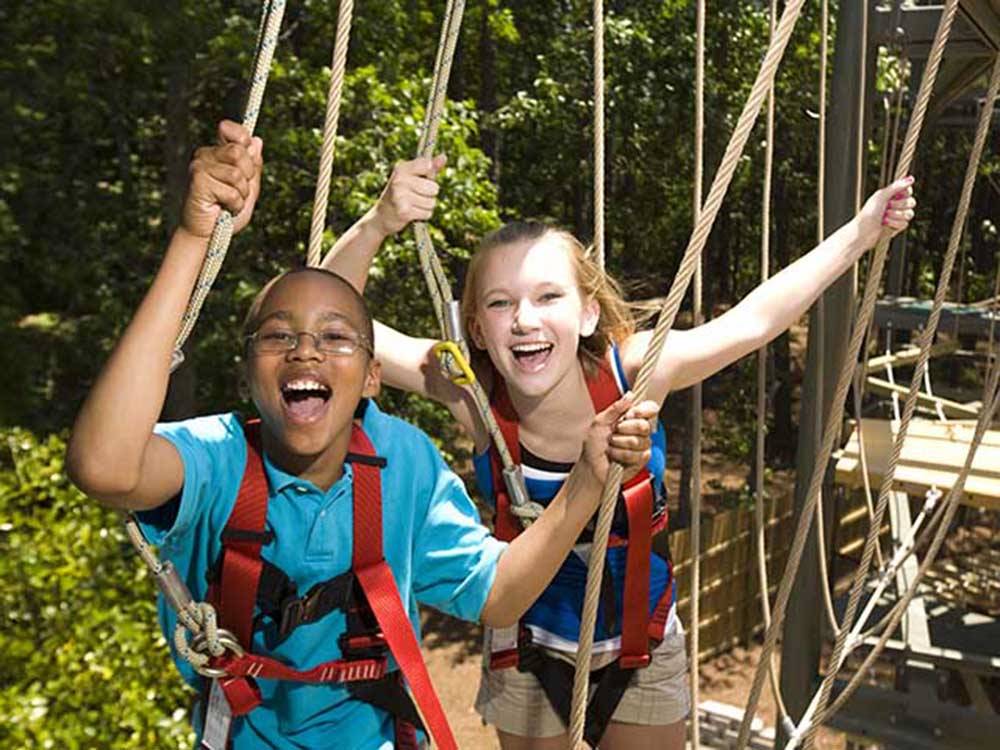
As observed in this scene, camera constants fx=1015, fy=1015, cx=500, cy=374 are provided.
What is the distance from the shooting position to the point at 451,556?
129cm

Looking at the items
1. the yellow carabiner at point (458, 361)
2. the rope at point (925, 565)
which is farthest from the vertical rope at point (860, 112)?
the yellow carabiner at point (458, 361)

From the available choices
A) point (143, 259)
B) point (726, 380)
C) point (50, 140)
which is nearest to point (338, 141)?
point (143, 259)

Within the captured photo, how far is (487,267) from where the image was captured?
5.61ft

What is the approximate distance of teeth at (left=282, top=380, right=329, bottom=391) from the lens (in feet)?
3.88

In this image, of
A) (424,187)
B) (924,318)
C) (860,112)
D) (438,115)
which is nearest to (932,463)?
(860,112)

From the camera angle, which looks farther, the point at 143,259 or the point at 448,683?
the point at 143,259

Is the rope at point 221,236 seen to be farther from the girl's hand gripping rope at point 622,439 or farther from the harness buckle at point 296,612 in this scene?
the girl's hand gripping rope at point 622,439

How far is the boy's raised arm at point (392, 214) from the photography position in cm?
169

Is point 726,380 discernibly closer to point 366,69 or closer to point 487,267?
point 366,69

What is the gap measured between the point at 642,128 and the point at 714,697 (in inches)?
180

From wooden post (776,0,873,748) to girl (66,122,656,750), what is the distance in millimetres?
1838


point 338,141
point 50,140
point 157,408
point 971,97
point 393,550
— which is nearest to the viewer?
point 157,408

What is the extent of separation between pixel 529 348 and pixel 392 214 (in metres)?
0.32

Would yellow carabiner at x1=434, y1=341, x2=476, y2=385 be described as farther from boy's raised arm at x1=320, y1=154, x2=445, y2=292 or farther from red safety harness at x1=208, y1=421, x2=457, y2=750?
red safety harness at x1=208, y1=421, x2=457, y2=750
